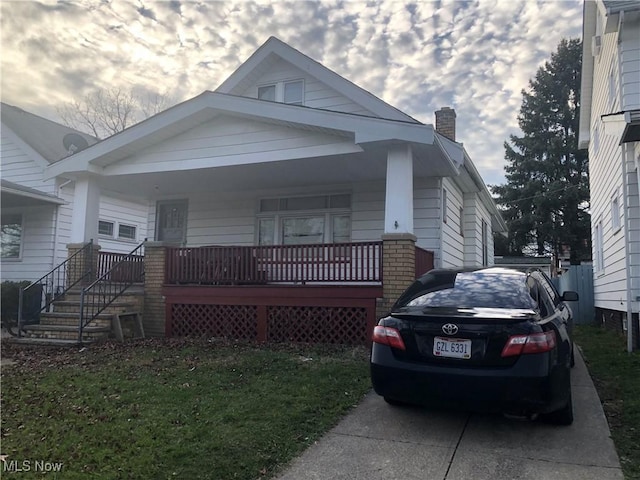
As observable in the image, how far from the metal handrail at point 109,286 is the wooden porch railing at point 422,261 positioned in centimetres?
604

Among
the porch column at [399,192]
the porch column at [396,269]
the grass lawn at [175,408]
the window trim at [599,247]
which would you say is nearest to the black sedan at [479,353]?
the grass lawn at [175,408]

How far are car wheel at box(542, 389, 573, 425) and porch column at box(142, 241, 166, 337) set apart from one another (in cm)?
780

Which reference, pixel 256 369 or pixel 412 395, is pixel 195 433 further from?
pixel 256 369

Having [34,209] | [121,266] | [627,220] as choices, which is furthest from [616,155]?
[34,209]

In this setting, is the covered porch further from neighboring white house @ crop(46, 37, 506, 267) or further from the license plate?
the license plate

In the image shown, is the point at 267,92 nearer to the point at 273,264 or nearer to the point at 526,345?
the point at 273,264

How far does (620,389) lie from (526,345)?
2.74m

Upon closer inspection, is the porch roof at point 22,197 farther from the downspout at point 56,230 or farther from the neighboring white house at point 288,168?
the neighboring white house at point 288,168

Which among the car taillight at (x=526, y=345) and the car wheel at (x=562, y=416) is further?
the car wheel at (x=562, y=416)

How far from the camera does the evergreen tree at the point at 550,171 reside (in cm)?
3095

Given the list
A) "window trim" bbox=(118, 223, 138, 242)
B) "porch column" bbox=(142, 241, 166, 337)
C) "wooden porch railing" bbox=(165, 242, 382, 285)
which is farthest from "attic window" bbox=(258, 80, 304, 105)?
"window trim" bbox=(118, 223, 138, 242)

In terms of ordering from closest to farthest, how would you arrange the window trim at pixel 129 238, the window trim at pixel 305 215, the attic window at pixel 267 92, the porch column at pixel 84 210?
the porch column at pixel 84 210 → the window trim at pixel 305 215 → the attic window at pixel 267 92 → the window trim at pixel 129 238

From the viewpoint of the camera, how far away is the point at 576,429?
4.20m

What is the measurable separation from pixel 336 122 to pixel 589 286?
11.2m
